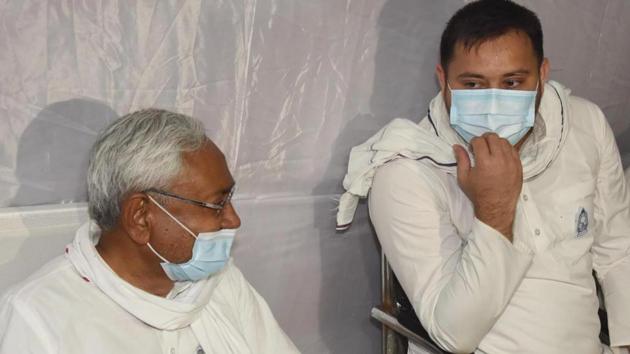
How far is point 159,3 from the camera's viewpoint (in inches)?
82.5

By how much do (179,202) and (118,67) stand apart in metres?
0.50

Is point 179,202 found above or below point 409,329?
above

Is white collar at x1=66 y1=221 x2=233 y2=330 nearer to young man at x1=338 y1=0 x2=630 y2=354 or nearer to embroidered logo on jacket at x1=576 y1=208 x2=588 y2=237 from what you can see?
young man at x1=338 y1=0 x2=630 y2=354

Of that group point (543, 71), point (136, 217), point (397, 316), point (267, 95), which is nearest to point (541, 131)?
point (543, 71)

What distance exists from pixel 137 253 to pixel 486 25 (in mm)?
1100

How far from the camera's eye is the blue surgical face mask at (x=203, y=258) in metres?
1.79

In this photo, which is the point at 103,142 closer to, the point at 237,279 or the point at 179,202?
the point at 179,202

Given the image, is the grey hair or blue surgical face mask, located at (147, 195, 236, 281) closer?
the grey hair

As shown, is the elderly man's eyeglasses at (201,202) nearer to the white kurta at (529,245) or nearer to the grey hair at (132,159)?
the grey hair at (132,159)

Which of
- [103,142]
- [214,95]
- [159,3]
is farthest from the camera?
[214,95]

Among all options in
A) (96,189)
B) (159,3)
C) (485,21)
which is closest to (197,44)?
(159,3)

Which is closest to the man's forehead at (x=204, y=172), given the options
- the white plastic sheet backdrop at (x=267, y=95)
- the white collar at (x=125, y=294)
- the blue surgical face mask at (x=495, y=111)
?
the white collar at (x=125, y=294)

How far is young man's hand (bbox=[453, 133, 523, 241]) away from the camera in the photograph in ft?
6.75

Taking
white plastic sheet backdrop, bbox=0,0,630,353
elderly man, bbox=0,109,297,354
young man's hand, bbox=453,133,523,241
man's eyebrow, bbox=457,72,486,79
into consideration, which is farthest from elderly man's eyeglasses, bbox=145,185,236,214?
man's eyebrow, bbox=457,72,486,79
